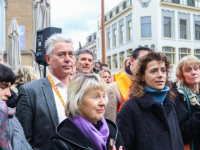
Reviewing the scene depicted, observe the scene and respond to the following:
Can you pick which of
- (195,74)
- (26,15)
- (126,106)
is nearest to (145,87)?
(126,106)

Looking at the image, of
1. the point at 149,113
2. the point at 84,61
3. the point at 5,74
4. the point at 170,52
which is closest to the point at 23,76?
the point at 84,61

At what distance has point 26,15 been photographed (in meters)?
17.5

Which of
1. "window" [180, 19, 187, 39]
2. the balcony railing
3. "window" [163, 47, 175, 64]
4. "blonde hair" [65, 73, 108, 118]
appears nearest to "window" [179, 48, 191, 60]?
"window" [163, 47, 175, 64]

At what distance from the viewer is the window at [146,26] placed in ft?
81.4

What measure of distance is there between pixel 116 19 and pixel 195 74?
91.1 feet

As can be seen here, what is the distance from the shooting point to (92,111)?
1.76m

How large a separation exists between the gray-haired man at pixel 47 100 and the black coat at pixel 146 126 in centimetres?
66

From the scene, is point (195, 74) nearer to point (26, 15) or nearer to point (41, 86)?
point (41, 86)

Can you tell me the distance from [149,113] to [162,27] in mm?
24204

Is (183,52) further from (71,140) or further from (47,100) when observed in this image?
(71,140)

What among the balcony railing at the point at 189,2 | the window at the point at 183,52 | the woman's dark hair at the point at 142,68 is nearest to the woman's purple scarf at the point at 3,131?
the woman's dark hair at the point at 142,68

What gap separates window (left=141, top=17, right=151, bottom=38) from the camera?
81.4 ft

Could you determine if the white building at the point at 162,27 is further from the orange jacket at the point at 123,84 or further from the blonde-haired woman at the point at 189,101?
the orange jacket at the point at 123,84

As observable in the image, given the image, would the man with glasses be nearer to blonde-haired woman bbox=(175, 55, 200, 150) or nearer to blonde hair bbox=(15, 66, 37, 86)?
blonde-haired woman bbox=(175, 55, 200, 150)
